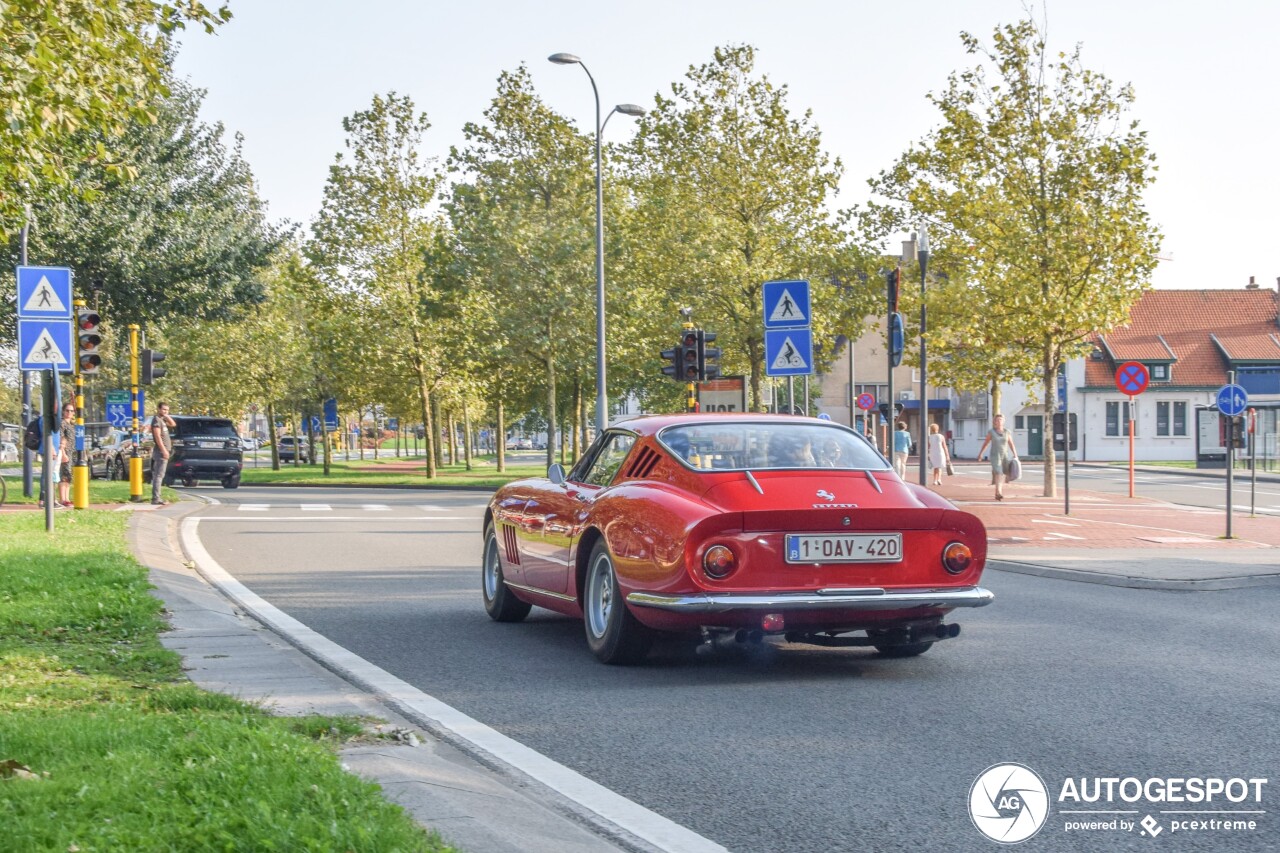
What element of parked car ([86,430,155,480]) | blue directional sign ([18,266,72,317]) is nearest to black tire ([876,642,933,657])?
blue directional sign ([18,266,72,317])

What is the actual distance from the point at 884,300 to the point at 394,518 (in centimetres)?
2071

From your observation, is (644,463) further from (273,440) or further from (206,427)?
(273,440)

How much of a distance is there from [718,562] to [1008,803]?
263cm

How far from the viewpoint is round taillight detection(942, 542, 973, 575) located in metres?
7.65

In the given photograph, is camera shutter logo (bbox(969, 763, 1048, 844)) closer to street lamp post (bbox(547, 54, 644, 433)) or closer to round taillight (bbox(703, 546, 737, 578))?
round taillight (bbox(703, 546, 737, 578))

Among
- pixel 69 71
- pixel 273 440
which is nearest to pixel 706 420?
pixel 69 71

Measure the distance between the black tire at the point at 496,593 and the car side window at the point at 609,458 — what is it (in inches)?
49.9

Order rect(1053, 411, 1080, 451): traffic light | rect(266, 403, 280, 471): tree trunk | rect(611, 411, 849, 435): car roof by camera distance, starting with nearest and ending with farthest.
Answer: rect(611, 411, 849, 435): car roof < rect(1053, 411, 1080, 451): traffic light < rect(266, 403, 280, 471): tree trunk

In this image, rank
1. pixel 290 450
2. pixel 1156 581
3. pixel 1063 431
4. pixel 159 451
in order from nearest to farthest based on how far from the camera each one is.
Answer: pixel 1156 581, pixel 1063 431, pixel 159 451, pixel 290 450

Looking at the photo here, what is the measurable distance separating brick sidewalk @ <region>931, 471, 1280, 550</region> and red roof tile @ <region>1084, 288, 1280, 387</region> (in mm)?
39681

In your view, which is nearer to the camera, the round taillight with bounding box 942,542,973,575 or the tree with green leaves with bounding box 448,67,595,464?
the round taillight with bounding box 942,542,973,575

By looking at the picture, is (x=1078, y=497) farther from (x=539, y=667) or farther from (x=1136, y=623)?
(x=539, y=667)

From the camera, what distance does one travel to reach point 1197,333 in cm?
7388

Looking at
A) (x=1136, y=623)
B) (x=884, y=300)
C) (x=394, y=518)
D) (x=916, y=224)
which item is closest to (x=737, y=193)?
(x=884, y=300)
